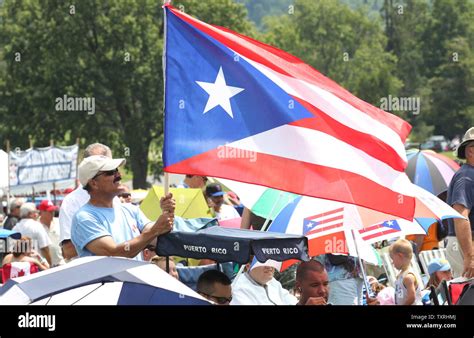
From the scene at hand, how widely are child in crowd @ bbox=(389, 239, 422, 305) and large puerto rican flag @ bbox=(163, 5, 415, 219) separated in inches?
91.8

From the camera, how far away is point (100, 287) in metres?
5.51

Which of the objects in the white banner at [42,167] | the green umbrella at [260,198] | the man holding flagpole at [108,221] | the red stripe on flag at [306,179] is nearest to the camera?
the man holding flagpole at [108,221]

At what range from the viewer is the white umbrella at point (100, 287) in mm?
5391

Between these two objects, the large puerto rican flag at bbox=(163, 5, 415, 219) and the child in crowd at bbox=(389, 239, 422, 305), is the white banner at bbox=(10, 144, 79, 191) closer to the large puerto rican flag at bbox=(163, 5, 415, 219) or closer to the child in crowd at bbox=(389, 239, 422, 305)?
the child in crowd at bbox=(389, 239, 422, 305)

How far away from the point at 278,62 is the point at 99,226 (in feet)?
6.27

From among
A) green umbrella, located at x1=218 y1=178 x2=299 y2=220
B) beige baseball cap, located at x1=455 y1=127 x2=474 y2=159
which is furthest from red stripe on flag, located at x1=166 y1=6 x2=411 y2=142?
green umbrella, located at x1=218 y1=178 x2=299 y2=220

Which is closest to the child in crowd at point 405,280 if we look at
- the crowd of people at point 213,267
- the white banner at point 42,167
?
the crowd of people at point 213,267

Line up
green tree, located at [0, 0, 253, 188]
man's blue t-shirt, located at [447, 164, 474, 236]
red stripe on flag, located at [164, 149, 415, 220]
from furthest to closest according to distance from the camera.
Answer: green tree, located at [0, 0, 253, 188]
man's blue t-shirt, located at [447, 164, 474, 236]
red stripe on flag, located at [164, 149, 415, 220]

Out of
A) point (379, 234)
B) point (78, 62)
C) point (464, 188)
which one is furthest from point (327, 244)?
point (78, 62)

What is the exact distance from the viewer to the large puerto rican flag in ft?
24.6

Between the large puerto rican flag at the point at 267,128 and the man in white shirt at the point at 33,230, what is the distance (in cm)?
631

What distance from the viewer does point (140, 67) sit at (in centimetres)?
5119

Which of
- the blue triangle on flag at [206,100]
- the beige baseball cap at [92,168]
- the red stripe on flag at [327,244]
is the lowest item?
the red stripe on flag at [327,244]

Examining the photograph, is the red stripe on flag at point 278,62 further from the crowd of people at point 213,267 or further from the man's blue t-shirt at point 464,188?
the crowd of people at point 213,267
